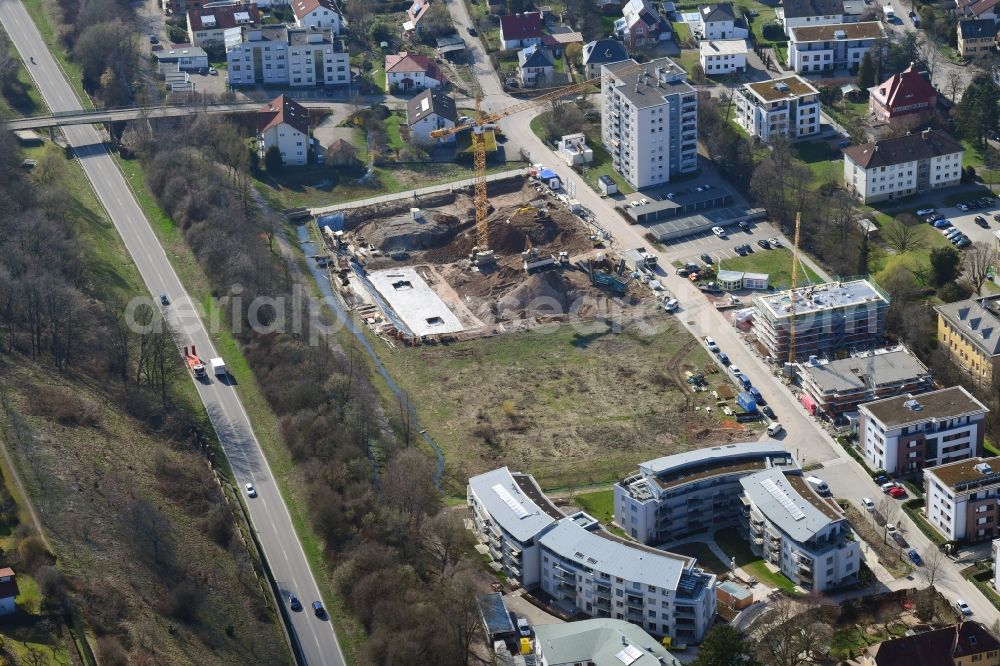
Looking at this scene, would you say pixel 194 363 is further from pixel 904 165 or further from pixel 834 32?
pixel 834 32

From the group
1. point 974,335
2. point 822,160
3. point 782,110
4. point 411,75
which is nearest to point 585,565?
point 974,335

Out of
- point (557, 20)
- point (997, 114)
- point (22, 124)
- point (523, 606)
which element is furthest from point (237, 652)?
point (557, 20)

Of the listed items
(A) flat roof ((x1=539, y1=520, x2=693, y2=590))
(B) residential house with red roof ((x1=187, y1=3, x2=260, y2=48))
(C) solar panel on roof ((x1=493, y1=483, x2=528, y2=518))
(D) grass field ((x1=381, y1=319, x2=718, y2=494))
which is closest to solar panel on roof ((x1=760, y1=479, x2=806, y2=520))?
(A) flat roof ((x1=539, y1=520, x2=693, y2=590))

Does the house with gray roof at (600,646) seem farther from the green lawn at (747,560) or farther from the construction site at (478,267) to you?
the construction site at (478,267)

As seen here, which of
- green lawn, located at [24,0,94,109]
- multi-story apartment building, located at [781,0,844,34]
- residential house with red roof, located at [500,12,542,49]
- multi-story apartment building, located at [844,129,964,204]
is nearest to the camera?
multi-story apartment building, located at [844,129,964,204]

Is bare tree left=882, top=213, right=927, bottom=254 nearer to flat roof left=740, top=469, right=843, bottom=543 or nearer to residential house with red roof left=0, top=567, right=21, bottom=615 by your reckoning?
flat roof left=740, top=469, right=843, bottom=543

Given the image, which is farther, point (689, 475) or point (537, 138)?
point (537, 138)

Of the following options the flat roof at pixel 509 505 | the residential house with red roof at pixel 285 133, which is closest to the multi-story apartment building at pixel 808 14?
the residential house with red roof at pixel 285 133

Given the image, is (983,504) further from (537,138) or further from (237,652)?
(537,138)
